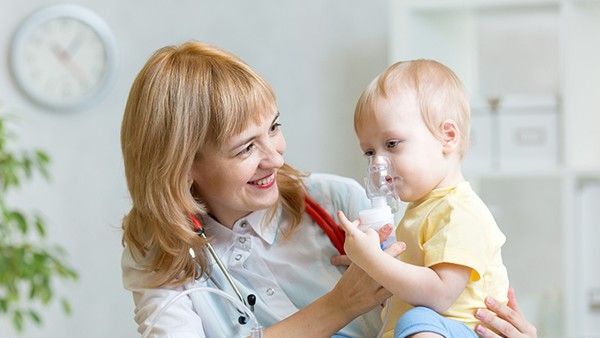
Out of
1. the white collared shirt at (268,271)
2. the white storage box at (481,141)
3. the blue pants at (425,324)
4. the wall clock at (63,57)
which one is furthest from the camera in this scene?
the wall clock at (63,57)

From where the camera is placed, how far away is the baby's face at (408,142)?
170cm

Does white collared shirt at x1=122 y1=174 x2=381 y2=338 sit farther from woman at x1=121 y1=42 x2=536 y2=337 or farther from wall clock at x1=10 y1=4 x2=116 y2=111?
wall clock at x1=10 y1=4 x2=116 y2=111

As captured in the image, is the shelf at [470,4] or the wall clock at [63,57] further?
the wall clock at [63,57]

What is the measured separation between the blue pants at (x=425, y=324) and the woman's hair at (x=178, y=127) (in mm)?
495

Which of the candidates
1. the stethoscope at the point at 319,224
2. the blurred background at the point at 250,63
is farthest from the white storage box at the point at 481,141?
the stethoscope at the point at 319,224

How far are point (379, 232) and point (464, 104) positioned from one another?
0.30 m

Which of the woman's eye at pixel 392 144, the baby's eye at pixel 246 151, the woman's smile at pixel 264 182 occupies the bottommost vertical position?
the woman's smile at pixel 264 182

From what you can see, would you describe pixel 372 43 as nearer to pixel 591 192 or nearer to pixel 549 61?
pixel 549 61

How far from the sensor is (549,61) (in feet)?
12.9

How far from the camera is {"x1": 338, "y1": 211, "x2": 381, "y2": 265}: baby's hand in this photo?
5.24ft

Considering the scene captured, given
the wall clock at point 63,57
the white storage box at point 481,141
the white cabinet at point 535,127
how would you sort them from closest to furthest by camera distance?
the white cabinet at point 535,127
the white storage box at point 481,141
the wall clock at point 63,57

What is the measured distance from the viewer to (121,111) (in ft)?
14.4

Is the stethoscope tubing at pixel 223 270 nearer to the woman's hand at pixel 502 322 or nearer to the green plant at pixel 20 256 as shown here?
the woman's hand at pixel 502 322

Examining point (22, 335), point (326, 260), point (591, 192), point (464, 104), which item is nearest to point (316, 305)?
point (326, 260)
